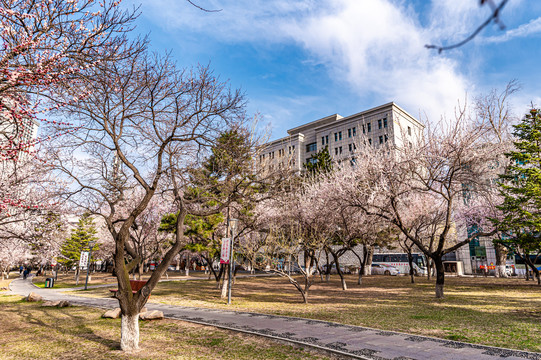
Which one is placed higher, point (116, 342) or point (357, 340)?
point (357, 340)

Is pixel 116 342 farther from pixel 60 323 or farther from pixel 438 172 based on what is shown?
pixel 438 172

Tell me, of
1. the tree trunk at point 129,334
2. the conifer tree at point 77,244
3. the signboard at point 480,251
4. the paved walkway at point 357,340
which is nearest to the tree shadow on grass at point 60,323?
the tree trunk at point 129,334

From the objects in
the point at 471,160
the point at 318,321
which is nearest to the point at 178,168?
the point at 318,321

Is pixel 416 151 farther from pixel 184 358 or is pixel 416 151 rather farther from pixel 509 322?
pixel 184 358

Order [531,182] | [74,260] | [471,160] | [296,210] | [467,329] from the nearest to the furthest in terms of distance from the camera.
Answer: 1. [467,329]
2. [531,182]
3. [471,160]
4. [296,210]
5. [74,260]

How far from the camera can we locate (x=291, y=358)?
22.4 feet

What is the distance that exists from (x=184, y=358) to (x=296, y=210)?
1770cm

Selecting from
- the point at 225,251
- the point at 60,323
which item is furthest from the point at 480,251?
the point at 60,323

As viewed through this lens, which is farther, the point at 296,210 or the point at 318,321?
the point at 296,210

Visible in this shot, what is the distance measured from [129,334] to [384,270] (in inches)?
1632

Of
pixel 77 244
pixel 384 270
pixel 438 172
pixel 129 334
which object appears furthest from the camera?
pixel 384 270

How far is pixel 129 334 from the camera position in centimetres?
764

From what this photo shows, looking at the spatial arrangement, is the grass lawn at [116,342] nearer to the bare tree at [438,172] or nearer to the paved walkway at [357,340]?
the paved walkway at [357,340]

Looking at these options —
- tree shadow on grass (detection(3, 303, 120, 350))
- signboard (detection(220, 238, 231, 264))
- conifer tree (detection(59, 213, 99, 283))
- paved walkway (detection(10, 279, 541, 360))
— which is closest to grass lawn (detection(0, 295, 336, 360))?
tree shadow on grass (detection(3, 303, 120, 350))
